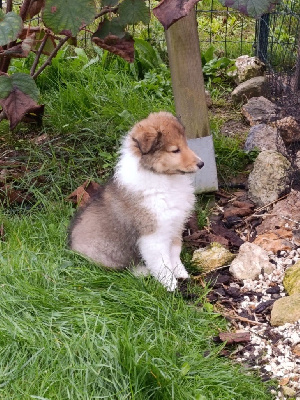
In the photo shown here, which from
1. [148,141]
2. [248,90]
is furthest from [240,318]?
[248,90]

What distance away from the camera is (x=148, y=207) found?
391 centimetres

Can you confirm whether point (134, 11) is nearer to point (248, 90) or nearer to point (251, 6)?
point (251, 6)

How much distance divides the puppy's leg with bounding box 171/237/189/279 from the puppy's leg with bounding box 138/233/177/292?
0.07 meters

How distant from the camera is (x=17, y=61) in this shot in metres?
6.20

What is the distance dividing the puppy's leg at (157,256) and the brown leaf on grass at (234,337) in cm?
54

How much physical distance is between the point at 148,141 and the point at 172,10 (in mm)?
1423

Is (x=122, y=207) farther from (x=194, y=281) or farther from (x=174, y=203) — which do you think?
(x=194, y=281)

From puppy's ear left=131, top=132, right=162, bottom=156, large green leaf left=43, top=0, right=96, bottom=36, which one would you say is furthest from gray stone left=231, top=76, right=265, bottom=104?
large green leaf left=43, top=0, right=96, bottom=36

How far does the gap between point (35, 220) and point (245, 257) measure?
1.55m

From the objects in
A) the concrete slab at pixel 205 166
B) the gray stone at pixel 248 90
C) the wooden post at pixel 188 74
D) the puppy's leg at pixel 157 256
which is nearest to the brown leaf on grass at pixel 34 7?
the wooden post at pixel 188 74

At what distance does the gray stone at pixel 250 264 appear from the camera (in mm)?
4000

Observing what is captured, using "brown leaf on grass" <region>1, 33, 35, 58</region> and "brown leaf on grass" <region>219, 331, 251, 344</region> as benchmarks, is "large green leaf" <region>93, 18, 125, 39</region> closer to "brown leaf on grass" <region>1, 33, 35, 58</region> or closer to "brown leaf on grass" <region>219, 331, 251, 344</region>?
"brown leaf on grass" <region>1, 33, 35, 58</region>

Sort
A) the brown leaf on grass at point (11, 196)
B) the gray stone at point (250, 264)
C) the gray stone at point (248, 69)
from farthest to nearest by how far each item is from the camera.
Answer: the gray stone at point (248, 69) < the brown leaf on grass at point (11, 196) < the gray stone at point (250, 264)

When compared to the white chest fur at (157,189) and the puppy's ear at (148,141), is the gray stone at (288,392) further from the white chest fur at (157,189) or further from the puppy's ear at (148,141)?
the puppy's ear at (148,141)
